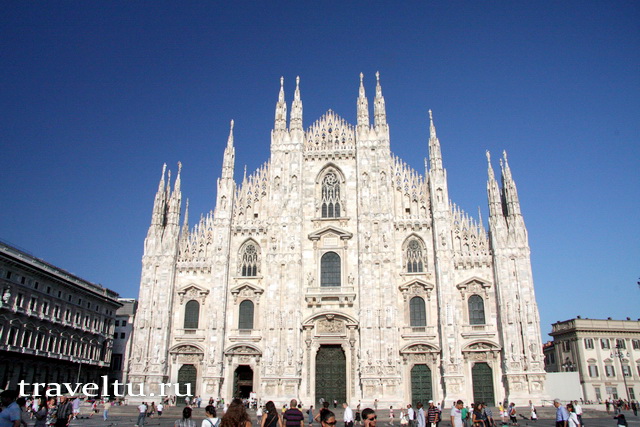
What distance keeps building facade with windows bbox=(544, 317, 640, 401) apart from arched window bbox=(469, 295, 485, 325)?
27520mm

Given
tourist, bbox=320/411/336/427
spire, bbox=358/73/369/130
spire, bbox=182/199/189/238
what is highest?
spire, bbox=358/73/369/130

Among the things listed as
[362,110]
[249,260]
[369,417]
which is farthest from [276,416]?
[362,110]

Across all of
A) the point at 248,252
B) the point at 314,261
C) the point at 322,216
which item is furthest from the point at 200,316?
the point at 322,216

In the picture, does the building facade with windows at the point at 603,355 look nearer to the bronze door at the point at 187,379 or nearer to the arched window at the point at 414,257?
the arched window at the point at 414,257

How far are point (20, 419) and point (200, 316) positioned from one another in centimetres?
2803

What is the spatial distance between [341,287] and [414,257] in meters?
5.44

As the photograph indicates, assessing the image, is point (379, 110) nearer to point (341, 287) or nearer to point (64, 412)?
point (341, 287)

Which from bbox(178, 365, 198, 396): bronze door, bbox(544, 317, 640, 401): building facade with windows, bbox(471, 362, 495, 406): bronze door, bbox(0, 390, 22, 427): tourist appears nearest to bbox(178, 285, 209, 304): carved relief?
bbox(178, 365, 198, 396): bronze door

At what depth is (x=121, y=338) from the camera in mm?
59312

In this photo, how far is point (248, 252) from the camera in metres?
37.8

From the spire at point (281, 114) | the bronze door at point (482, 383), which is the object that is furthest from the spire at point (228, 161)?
the bronze door at point (482, 383)

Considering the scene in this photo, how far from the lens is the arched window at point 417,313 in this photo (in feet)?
115

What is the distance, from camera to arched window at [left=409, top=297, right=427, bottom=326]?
115 ft

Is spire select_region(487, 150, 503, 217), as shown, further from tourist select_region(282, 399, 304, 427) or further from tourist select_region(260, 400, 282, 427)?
tourist select_region(260, 400, 282, 427)
